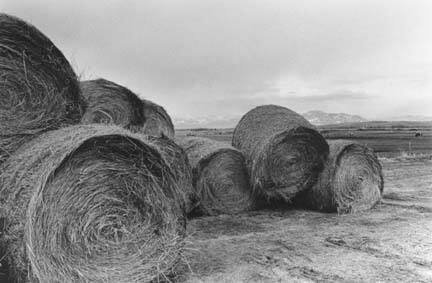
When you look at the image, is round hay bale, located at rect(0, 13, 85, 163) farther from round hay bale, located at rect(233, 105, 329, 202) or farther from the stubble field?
round hay bale, located at rect(233, 105, 329, 202)

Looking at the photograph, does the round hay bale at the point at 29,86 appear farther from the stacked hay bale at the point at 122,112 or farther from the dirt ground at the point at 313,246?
the stacked hay bale at the point at 122,112

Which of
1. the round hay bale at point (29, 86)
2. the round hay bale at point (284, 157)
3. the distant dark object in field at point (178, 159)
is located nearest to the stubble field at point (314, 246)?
the round hay bale at point (284, 157)

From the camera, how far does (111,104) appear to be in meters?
7.30

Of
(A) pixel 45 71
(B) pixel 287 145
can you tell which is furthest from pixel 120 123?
(B) pixel 287 145

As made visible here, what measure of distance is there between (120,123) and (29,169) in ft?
11.0

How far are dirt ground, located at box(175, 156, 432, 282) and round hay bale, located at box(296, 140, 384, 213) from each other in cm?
24

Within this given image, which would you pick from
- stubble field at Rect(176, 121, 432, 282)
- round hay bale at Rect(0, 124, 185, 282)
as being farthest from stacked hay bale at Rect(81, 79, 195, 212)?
round hay bale at Rect(0, 124, 185, 282)

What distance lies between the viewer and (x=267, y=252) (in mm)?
5660

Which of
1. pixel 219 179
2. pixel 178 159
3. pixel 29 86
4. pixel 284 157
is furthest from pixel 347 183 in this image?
pixel 29 86

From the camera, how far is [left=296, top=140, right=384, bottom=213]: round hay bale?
8.28 metres

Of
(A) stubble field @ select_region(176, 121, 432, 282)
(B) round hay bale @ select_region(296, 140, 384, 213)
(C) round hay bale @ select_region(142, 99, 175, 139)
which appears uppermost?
(C) round hay bale @ select_region(142, 99, 175, 139)

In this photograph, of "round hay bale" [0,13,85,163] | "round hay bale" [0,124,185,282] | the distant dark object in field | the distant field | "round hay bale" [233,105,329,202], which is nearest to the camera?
"round hay bale" [0,124,185,282]

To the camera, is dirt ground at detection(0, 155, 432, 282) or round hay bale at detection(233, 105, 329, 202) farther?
round hay bale at detection(233, 105, 329, 202)

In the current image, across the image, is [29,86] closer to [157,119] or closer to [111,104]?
[111,104]
